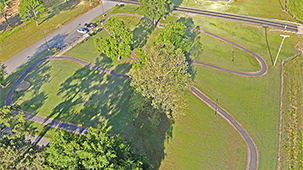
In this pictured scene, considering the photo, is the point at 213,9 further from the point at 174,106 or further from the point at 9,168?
the point at 9,168

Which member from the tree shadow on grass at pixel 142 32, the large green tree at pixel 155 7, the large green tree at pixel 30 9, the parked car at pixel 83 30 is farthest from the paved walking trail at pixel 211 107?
the large green tree at pixel 30 9

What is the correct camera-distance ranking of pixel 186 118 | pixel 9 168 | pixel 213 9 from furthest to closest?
pixel 213 9 < pixel 186 118 < pixel 9 168

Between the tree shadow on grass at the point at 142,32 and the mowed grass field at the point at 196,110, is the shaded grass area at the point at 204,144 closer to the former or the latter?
the mowed grass field at the point at 196,110

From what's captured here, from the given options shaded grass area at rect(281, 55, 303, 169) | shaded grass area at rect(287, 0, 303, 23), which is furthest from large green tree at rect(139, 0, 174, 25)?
shaded grass area at rect(287, 0, 303, 23)

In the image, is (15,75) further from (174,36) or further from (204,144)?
(204,144)

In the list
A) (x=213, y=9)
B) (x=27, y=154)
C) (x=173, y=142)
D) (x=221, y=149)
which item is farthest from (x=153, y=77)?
(x=213, y=9)

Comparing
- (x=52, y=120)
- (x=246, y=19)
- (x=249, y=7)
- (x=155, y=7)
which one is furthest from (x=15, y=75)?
(x=249, y=7)

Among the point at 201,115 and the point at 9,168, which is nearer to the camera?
the point at 9,168
